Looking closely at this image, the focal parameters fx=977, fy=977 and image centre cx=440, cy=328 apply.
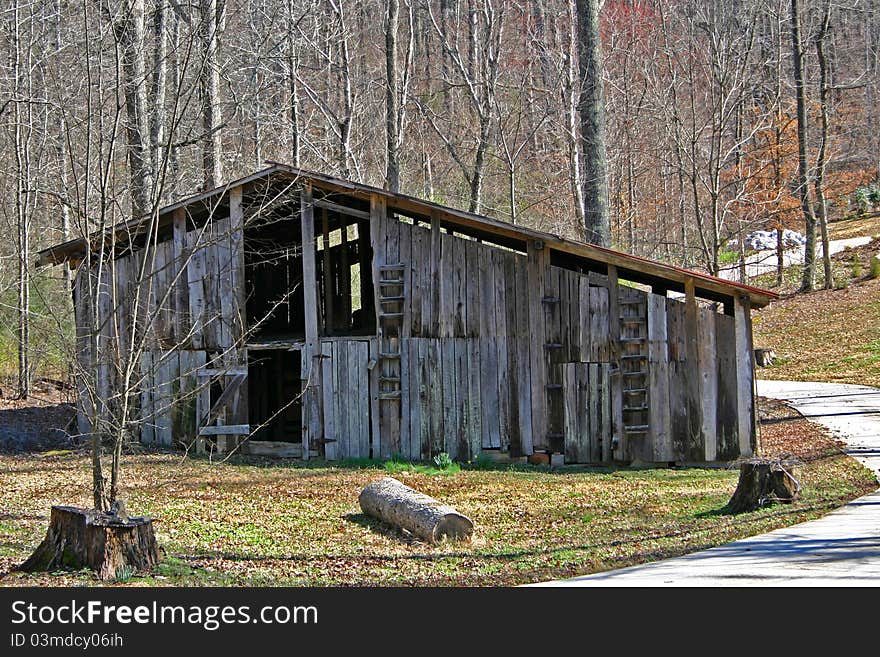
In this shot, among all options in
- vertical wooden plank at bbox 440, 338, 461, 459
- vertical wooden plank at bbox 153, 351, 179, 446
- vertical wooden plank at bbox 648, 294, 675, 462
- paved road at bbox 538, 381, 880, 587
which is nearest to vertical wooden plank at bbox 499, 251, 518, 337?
vertical wooden plank at bbox 440, 338, 461, 459

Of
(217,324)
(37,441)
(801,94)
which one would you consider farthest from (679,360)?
(801,94)

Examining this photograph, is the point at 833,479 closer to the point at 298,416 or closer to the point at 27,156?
the point at 298,416

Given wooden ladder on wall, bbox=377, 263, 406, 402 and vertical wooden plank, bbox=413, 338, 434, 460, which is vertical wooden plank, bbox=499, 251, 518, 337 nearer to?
vertical wooden plank, bbox=413, 338, 434, 460

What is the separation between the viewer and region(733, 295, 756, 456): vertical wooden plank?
1733 centimetres

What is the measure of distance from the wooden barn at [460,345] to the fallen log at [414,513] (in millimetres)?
5057

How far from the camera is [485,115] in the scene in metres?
30.4

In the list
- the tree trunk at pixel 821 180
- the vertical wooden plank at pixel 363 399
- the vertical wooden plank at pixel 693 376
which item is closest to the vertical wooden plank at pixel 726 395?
the vertical wooden plank at pixel 693 376

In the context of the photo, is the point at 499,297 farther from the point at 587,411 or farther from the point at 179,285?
the point at 179,285

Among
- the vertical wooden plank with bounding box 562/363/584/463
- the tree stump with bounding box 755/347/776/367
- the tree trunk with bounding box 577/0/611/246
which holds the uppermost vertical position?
the tree trunk with bounding box 577/0/611/246

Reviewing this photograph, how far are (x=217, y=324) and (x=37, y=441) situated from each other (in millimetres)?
4438

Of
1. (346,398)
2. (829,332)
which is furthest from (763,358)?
(346,398)

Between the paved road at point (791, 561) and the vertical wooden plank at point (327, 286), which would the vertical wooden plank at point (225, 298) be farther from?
the paved road at point (791, 561)

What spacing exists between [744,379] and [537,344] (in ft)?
12.2

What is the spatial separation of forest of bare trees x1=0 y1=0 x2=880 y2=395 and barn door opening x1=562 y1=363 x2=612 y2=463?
14.8ft
